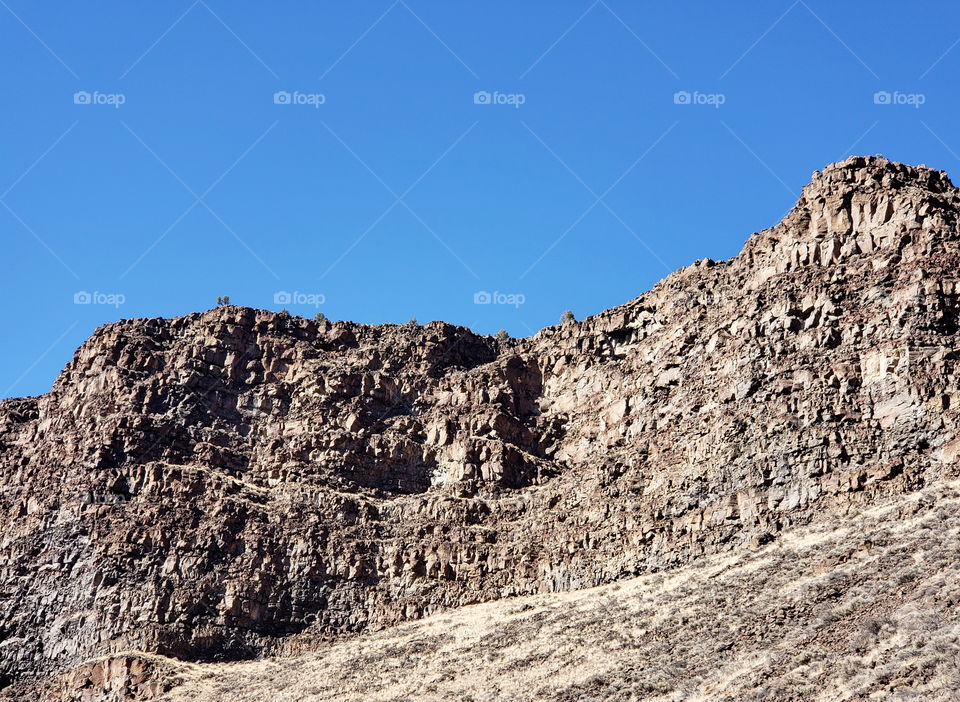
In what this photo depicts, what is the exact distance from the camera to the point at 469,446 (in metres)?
88.8

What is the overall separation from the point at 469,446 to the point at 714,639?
107 ft

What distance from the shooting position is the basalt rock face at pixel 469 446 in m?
72.5

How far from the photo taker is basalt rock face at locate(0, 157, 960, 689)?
7250 cm

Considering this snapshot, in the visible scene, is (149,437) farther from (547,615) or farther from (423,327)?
(547,615)

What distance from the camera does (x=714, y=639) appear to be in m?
58.4

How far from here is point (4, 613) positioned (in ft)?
266

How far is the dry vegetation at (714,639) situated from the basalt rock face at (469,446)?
306 cm

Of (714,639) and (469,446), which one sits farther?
(469,446)

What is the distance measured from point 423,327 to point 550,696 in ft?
147

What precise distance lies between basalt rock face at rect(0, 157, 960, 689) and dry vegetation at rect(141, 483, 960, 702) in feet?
10.0

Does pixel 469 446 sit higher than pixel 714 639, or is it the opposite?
pixel 469 446

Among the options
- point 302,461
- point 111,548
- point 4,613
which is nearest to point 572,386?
point 302,461

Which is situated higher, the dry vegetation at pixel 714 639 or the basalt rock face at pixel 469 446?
the basalt rock face at pixel 469 446

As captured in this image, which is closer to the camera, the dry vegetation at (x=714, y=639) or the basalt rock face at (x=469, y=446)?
the dry vegetation at (x=714, y=639)
